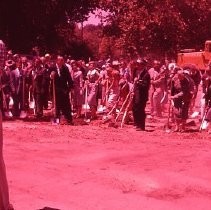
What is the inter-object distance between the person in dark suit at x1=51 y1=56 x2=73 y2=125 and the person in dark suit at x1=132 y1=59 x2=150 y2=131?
196cm

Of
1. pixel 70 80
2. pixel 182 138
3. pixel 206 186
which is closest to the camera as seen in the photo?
pixel 206 186

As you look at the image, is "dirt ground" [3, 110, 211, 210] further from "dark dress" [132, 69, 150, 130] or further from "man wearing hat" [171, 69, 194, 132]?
"man wearing hat" [171, 69, 194, 132]

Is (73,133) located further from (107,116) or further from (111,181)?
(111,181)

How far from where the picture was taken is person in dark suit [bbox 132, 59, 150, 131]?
1802 cm

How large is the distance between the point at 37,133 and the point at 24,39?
27.3 meters

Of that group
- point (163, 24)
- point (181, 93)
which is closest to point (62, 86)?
point (181, 93)

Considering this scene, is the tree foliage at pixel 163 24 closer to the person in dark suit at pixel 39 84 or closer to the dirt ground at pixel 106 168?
the person in dark suit at pixel 39 84

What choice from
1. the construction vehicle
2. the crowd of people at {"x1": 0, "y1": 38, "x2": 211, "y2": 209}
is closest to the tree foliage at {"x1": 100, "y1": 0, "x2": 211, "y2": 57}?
the construction vehicle

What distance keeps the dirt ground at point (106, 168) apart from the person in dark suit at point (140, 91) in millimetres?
345

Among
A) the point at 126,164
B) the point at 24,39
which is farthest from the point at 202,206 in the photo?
the point at 24,39

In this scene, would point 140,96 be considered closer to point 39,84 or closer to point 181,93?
point 181,93

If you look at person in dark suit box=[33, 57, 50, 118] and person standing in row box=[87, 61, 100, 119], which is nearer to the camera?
person in dark suit box=[33, 57, 50, 118]

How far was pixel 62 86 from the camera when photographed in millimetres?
19281

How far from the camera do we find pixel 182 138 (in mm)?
16719
